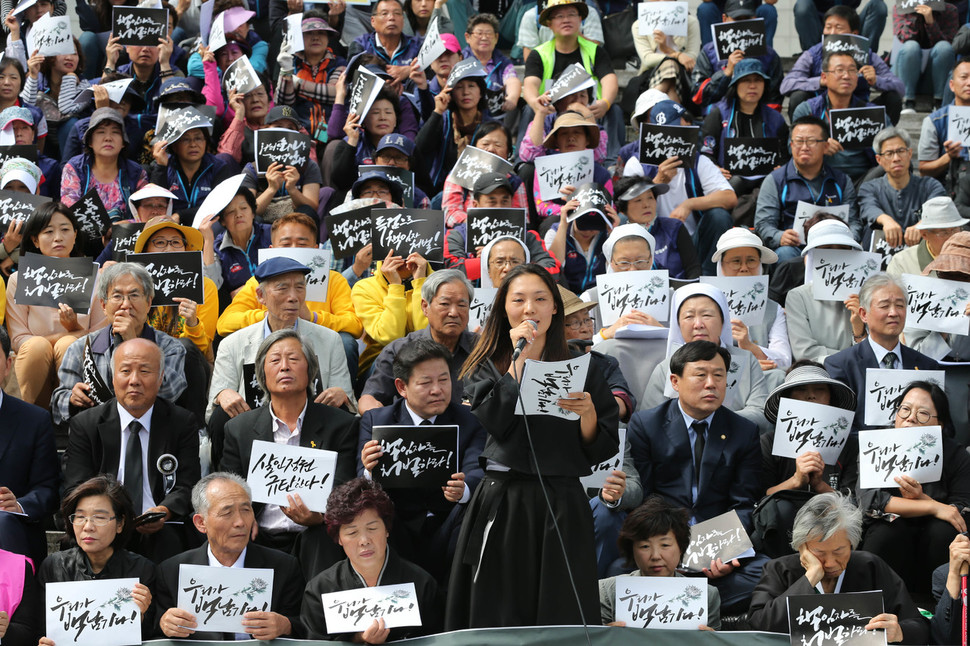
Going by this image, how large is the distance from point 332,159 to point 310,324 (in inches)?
128

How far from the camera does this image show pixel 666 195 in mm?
10266

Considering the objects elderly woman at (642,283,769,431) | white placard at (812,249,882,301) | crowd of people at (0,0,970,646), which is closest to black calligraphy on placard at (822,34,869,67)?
crowd of people at (0,0,970,646)

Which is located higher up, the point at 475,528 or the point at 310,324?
the point at 310,324

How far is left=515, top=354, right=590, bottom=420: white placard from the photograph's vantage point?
5.18 m

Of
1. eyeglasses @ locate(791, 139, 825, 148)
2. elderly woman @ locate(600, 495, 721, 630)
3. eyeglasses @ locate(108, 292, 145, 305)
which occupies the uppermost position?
eyeglasses @ locate(791, 139, 825, 148)

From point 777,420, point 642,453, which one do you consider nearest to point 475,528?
point 642,453

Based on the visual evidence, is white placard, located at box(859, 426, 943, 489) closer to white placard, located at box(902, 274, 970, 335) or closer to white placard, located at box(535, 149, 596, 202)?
white placard, located at box(902, 274, 970, 335)

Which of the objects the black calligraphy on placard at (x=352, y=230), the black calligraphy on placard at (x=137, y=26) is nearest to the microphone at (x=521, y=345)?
the black calligraphy on placard at (x=352, y=230)

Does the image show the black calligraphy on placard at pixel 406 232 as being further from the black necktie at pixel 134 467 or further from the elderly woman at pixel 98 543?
the elderly woman at pixel 98 543

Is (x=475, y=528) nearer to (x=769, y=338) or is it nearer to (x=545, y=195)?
(x=769, y=338)

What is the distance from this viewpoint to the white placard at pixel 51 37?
11.3 meters

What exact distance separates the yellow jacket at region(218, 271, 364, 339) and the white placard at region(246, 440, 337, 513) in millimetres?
1761

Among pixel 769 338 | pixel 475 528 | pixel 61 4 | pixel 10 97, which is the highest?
pixel 61 4

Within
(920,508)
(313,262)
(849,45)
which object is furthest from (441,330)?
(849,45)
